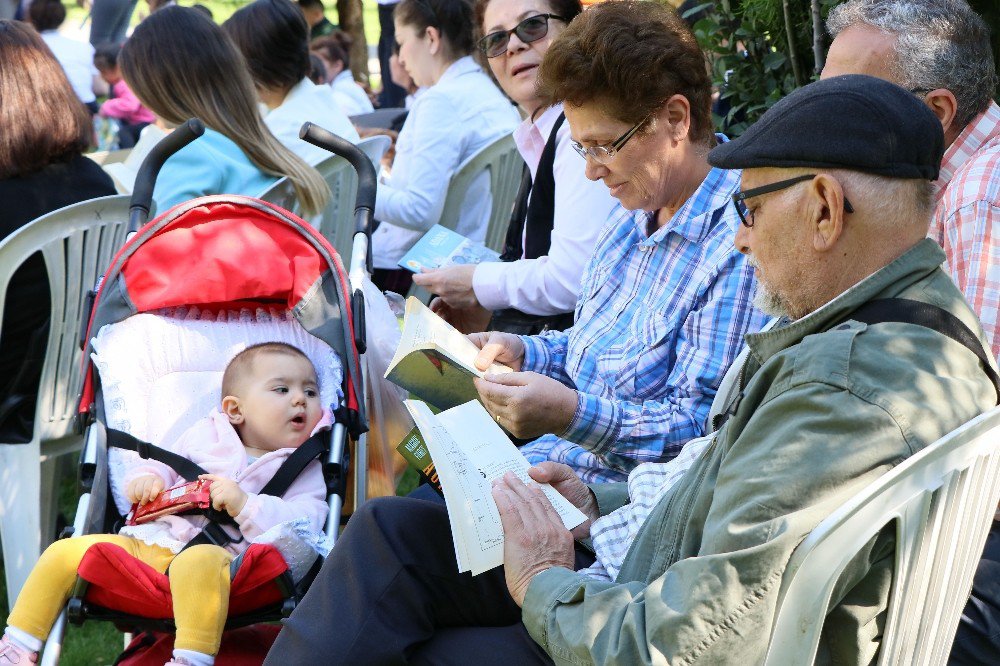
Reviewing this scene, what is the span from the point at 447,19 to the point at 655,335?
306cm

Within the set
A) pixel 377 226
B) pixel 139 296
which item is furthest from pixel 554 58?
pixel 377 226

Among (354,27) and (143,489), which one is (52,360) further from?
(354,27)

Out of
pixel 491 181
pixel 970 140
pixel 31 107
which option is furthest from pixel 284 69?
pixel 970 140

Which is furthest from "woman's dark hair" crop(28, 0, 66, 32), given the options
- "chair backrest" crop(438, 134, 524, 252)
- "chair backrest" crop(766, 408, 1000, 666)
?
"chair backrest" crop(766, 408, 1000, 666)

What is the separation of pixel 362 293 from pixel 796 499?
2.09 metres

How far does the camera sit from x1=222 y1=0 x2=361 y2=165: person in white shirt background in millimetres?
5180

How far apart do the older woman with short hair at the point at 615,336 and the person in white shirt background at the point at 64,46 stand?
7.77 m

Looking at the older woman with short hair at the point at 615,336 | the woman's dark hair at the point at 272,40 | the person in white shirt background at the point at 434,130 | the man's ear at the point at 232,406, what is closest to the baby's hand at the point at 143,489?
the man's ear at the point at 232,406

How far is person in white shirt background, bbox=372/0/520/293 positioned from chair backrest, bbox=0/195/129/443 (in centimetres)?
120

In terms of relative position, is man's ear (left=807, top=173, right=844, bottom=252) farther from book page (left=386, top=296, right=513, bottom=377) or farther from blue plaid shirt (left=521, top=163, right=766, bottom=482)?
book page (left=386, top=296, right=513, bottom=377)

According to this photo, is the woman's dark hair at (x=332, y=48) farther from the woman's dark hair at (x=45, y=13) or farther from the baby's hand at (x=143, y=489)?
the baby's hand at (x=143, y=489)

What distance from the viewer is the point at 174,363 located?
3.45 meters

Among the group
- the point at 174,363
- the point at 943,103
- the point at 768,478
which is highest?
the point at 943,103

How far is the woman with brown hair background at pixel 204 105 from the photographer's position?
4293 millimetres
